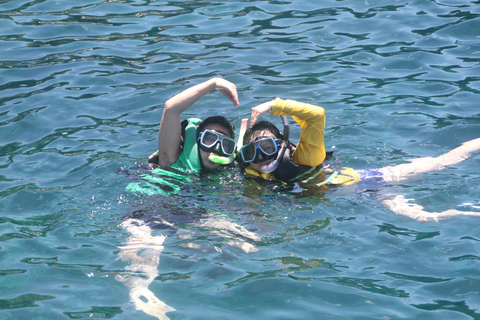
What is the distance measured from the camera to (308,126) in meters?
5.71

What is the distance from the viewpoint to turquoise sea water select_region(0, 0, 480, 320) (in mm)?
4164

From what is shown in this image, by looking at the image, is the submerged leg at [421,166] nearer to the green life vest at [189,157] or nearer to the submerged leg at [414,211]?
the submerged leg at [414,211]

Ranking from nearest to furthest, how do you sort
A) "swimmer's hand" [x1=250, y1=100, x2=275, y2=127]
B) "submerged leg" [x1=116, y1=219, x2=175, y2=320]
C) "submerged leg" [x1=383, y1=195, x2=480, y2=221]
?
"submerged leg" [x1=116, y1=219, x2=175, y2=320] < "submerged leg" [x1=383, y1=195, x2=480, y2=221] < "swimmer's hand" [x1=250, y1=100, x2=275, y2=127]

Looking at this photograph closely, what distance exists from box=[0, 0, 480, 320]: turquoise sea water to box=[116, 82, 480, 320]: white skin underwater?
0.07 m

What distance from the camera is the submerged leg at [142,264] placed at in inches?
159

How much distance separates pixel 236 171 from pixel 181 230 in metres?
1.29

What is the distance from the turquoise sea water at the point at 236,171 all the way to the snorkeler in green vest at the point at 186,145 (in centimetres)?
20

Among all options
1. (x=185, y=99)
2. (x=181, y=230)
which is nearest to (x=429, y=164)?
(x=185, y=99)

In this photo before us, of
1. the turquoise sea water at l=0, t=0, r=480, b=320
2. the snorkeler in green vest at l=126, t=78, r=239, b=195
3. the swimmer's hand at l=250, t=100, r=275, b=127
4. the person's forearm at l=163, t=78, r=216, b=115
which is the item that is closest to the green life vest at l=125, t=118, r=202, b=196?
the snorkeler in green vest at l=126, t=78, r=239, b=195

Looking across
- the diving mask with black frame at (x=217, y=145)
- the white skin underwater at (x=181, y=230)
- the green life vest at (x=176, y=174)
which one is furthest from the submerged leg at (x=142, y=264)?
the diving mask with black frame at (x=217, y=145)

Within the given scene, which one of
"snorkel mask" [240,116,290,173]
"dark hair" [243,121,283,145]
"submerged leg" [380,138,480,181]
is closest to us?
"snorkel mask" [240,116,290,173]

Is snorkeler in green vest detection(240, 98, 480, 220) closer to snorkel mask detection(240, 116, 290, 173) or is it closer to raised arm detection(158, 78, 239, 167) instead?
snorkel mask detection(240, 116, 290, 173)

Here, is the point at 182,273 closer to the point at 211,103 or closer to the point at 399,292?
the point at 399,292

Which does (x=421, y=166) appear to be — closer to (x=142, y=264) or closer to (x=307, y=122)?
(x=307, y=122)
